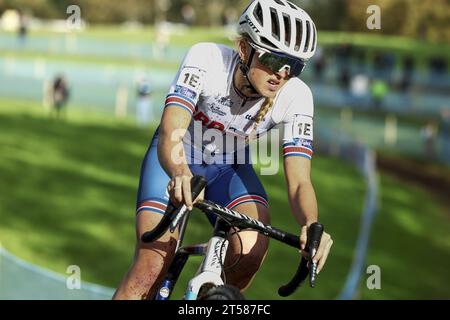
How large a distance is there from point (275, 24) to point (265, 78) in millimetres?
320

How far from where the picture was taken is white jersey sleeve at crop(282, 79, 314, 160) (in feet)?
19.3

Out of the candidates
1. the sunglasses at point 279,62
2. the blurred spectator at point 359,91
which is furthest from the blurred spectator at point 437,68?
the sunglasses at point 279,62

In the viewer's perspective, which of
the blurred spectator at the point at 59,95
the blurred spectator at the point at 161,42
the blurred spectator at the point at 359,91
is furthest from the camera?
the blurred spectator at the point at 161,42

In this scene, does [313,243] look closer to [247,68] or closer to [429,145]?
[247,68]

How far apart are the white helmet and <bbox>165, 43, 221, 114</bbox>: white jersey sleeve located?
1.24 ft

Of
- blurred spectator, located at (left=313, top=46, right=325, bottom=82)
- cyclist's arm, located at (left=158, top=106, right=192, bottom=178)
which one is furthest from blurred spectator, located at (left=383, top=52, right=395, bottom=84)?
cyclist's arm, located at (left=158, top=106, right=192, bottom=178)

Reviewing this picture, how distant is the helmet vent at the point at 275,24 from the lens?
549 cm

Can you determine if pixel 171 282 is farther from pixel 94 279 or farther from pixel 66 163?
pixel 66 163

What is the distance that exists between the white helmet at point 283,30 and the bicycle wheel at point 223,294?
54.3 inches

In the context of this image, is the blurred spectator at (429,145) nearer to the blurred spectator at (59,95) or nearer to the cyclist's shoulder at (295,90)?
the blurred spectator at (59,95)

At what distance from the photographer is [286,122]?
19.7 feet
